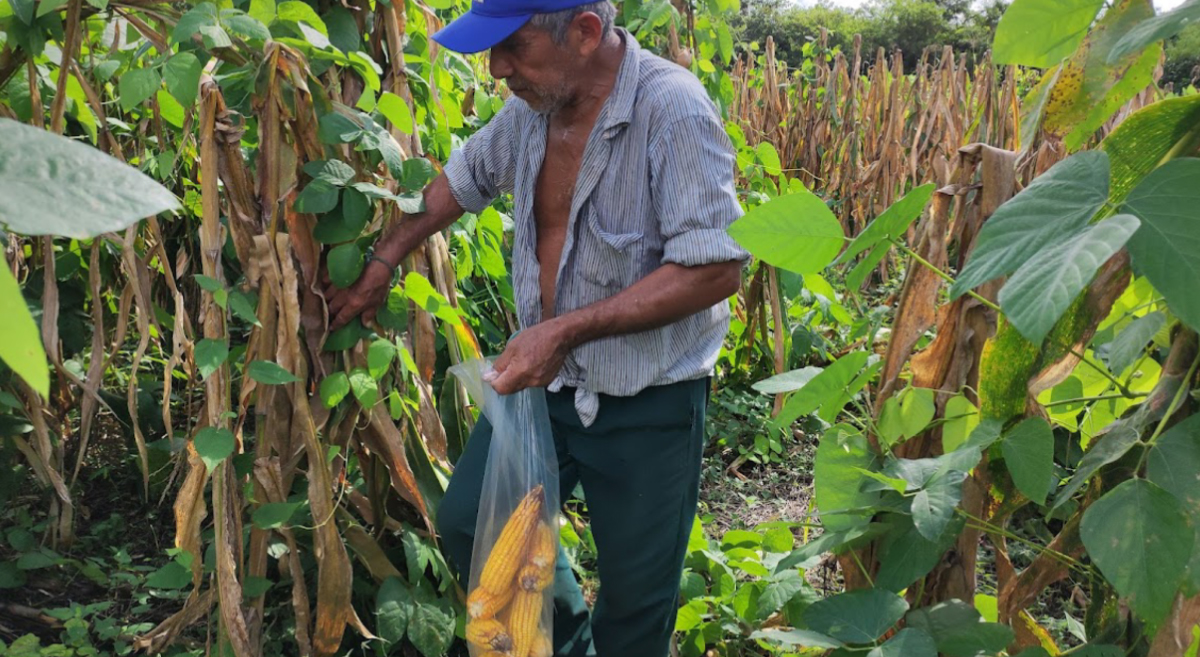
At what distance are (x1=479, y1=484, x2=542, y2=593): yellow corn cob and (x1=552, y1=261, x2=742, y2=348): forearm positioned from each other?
375 millimetres

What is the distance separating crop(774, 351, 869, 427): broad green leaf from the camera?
5.16 feet

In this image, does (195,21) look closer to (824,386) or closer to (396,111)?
(396,111)

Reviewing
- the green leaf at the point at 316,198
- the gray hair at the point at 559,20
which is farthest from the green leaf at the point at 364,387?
the gray hair at the point at 559,20

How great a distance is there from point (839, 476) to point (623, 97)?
33.2 inches

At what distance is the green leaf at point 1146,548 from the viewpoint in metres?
1.18

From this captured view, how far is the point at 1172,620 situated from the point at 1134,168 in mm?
568

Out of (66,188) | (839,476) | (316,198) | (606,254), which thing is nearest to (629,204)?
(606,254)

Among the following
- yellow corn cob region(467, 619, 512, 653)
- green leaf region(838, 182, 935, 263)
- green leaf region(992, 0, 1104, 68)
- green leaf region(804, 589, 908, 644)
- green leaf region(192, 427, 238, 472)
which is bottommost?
yellow corn cob region(467, 619, 512, 653)

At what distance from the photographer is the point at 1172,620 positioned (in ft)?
4.25

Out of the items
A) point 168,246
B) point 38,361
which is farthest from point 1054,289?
point 168,246

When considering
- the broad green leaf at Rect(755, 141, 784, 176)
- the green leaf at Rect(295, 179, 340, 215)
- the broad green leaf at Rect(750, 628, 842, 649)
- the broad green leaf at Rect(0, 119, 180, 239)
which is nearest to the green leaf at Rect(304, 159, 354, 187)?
the green leaf at Rect(295, 179, 340, 215)

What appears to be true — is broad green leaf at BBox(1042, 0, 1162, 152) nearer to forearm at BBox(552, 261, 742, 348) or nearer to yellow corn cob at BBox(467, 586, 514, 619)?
forearm at BBox(552, 261, 742, 348)

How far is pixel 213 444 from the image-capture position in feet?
5.92

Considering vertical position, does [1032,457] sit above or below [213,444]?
above
